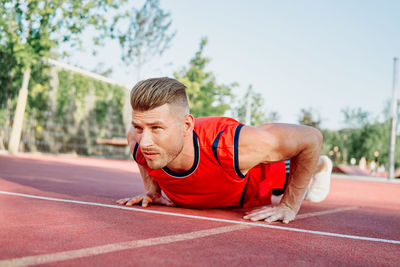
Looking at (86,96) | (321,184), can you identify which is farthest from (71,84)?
(321,184)

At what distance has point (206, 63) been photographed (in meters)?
25.5

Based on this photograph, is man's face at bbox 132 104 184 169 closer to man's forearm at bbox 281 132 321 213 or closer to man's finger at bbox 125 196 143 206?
man's finger at bbox 125 196 143 206

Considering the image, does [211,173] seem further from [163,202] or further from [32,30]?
[32,30]

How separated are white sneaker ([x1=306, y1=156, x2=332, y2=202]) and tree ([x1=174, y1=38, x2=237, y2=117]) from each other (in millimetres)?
19411

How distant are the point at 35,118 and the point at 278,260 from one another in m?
17.9

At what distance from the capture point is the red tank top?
2652mm

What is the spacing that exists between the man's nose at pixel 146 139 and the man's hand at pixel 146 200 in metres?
0.92

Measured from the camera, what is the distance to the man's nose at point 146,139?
239cm

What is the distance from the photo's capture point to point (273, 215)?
2777mm

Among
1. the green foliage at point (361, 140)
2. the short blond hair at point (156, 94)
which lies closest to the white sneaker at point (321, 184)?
the short blond hair at point (156, 94)

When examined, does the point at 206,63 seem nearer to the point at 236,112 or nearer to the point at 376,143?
→ the point at 236,112

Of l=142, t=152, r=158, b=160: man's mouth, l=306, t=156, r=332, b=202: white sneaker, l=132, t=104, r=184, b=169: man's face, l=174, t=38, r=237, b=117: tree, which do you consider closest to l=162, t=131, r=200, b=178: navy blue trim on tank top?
l=132, t=104, r=184, b=169: man's face

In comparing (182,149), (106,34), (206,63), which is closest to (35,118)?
(106,34)

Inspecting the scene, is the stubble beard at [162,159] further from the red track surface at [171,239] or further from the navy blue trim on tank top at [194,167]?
the red track surface at [171,239]
